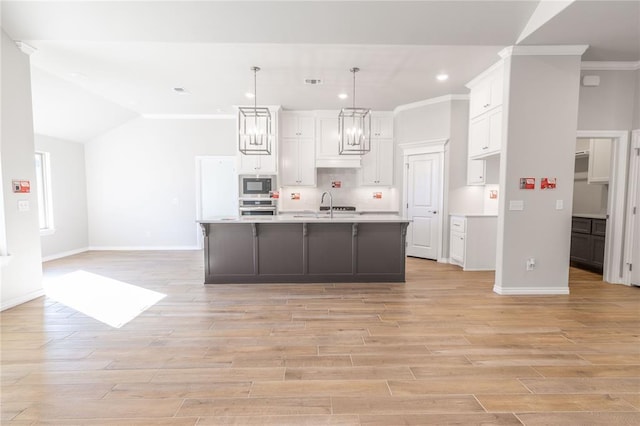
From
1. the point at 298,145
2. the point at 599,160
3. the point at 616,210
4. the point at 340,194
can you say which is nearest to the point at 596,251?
the point at 616,210

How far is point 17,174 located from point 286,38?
3467mm

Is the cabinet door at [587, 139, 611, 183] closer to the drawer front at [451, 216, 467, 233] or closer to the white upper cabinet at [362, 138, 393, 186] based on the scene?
the drawer front at [451, 216, 467, 233]

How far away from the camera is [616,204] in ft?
14.0

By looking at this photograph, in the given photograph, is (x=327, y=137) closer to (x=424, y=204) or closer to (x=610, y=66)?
(x=424, y=204)

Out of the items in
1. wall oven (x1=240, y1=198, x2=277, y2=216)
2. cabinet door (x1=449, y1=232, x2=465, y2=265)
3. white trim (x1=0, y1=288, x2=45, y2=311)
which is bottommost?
white trim (x1=0, y1=288, x2=45, y2=311)

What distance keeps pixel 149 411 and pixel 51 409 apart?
0.60 metres

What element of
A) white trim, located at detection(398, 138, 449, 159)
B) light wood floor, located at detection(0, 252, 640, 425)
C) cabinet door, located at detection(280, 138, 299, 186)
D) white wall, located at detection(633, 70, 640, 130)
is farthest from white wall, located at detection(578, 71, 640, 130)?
cabinet door, located at detection(280, 138, 299, 186)

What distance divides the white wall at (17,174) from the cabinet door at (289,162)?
397 centimetres

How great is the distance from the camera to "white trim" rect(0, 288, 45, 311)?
337 cm

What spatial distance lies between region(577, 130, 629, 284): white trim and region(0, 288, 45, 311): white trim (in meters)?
7.31

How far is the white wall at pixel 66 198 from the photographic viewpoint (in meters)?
5.96

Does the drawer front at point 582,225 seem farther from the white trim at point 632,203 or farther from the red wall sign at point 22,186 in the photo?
the red wall sign at point 22,186

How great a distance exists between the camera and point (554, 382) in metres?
2.08

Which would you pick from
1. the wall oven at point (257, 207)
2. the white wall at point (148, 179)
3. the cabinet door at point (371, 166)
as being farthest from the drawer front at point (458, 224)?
the white wall at point (148, 179)
